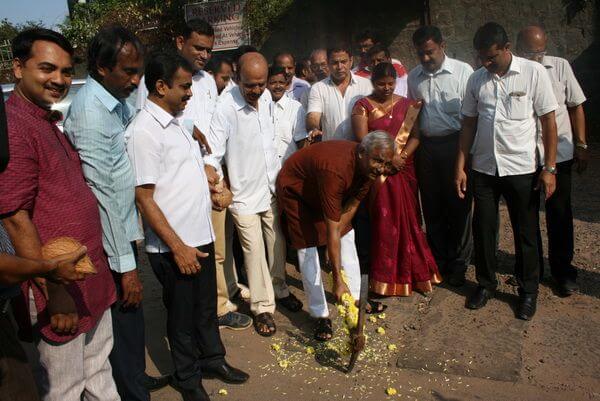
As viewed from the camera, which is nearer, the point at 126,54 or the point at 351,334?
the point at 126,54

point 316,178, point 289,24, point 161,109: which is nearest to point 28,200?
point 161,109

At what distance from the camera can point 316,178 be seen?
3.79m

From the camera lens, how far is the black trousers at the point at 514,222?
4.09 metres

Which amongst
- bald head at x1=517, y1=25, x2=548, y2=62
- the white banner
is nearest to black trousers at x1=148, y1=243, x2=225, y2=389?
bald head at x1=517, y1=25, x2=548, y2=62

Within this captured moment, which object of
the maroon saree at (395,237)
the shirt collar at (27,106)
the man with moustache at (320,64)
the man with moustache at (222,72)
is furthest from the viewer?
the man with moustache at (320,64)

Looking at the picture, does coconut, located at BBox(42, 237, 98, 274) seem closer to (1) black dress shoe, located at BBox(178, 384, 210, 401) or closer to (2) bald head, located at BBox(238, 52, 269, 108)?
(1) black dress shoe, located at BBox(178, 384, 210, 401)

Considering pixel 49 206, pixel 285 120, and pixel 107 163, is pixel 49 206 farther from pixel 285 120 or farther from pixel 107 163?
pixel 285 120

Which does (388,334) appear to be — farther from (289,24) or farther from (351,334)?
(289,24)

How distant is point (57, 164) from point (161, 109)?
32.1 inches

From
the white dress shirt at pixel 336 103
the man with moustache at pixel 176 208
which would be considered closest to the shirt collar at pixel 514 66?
the white dress shirt at pixel 336 103

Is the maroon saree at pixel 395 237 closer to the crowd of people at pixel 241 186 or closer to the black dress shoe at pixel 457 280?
the crowd of people at pixel 241 186

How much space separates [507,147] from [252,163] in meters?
1.85

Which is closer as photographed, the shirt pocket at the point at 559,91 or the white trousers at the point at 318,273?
the white trousers at the point at 318,273

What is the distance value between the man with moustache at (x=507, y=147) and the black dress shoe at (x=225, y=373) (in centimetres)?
185
